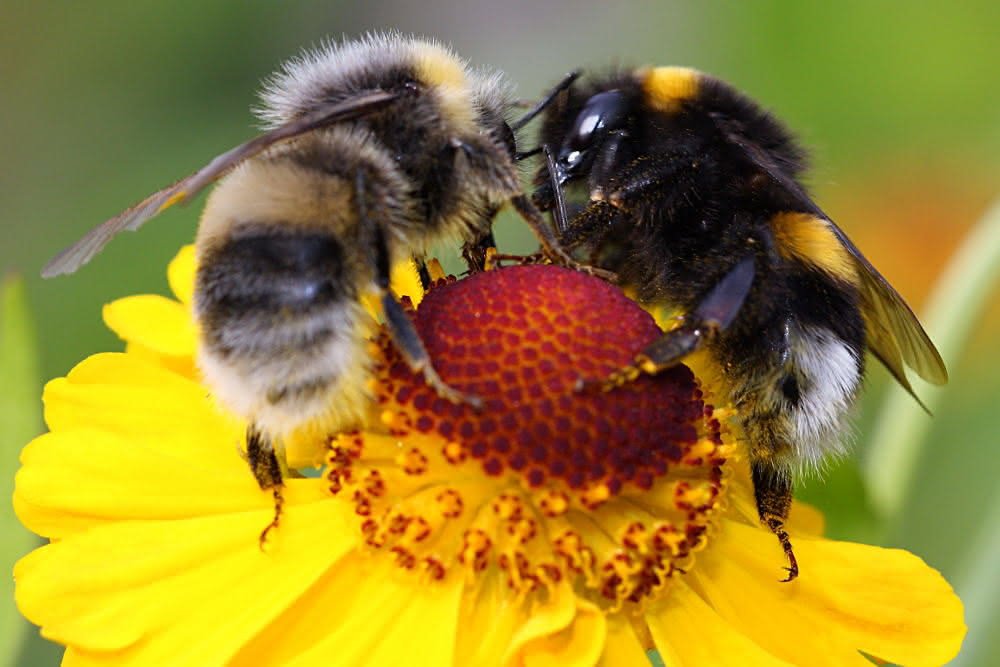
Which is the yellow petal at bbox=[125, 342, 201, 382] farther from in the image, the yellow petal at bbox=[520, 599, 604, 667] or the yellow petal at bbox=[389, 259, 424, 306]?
the yellow petal at bbox=[520, 599, 604, 667]

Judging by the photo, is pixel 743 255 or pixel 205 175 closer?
pixel 205 175

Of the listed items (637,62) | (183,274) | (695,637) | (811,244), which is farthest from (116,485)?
(637,62)

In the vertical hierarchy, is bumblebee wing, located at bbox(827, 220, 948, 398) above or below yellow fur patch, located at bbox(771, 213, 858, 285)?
below

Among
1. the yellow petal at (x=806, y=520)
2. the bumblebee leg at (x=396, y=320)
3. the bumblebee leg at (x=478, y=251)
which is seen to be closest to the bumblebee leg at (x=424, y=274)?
the bumblebee leg at (x=478, y=251)

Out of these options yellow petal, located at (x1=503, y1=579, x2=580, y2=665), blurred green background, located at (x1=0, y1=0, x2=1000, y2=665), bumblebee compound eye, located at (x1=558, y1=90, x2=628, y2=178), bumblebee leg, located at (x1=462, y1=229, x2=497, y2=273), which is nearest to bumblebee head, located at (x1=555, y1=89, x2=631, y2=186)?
bumblebee compound eye, located at (x1=558, y1=90, x2=628, y2=178)

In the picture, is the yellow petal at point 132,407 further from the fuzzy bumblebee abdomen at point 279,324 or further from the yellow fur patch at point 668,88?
the yellow fur patch at point 668,88

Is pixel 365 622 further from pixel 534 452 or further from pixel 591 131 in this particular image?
pixel 591 131
